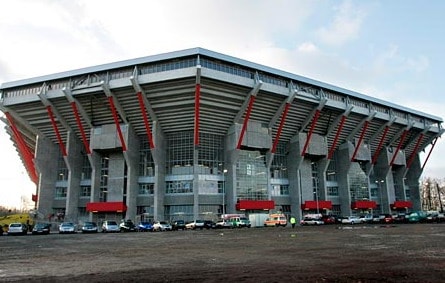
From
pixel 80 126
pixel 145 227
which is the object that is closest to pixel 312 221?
pixel 145 227

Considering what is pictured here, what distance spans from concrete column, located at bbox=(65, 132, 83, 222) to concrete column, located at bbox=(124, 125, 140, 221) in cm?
990

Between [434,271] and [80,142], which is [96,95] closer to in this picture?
[80,142]

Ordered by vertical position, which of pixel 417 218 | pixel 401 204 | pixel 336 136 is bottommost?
pixel 417 218

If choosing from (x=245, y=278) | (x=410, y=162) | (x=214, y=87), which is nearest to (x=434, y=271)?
(x=245, y=278)

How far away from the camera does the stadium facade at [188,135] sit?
2021 inches

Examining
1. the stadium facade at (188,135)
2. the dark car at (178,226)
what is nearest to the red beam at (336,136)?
the stadium facade at (188,135)

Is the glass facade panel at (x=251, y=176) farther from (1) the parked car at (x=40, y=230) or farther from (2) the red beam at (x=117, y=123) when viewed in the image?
(1) the parked car at (x=40, y=230)

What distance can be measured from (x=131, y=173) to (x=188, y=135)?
10717 mm

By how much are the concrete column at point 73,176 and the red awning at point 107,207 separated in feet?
14.9

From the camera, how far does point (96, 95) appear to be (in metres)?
53.1

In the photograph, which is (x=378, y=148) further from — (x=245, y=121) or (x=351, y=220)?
(x=245, y=121)

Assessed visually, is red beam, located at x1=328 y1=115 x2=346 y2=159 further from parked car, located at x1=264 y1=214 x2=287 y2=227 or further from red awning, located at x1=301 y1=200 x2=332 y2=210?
parked car, located at x1=264 y1=214 x2=287 y2=227

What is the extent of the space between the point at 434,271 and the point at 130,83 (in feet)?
149

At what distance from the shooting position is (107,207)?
56.1 meters
